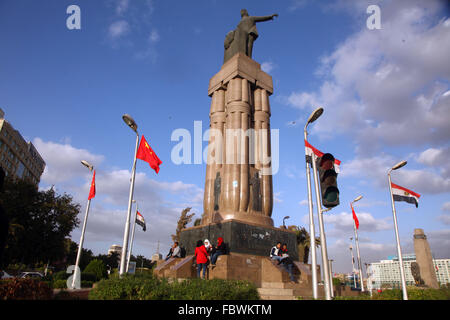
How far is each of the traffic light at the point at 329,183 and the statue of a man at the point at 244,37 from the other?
20160 millimetres

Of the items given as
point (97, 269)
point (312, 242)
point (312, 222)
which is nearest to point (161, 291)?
point (312, 242)

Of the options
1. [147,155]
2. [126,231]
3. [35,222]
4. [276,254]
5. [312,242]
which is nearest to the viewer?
[312,242]

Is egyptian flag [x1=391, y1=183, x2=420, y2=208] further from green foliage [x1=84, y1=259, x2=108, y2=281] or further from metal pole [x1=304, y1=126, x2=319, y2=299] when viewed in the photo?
green foliage [x1=84, y1=259, x2=108, y2=281]

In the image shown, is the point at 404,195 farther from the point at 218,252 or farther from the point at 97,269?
the point at 97,269

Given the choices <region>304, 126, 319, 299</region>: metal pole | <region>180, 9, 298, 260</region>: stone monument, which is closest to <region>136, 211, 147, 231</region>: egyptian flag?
<region>180, 9, 298, 260</region>: stone monument

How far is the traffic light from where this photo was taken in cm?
557

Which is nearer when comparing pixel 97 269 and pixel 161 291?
pixel 161 291

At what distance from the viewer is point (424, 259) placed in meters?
24.7

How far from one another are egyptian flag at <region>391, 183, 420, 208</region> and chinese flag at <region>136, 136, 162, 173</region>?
14460mm

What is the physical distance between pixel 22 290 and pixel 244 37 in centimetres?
2236

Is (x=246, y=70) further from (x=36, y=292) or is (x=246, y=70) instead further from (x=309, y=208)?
(x=36, y=292)

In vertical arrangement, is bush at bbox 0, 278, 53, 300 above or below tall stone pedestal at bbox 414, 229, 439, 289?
below

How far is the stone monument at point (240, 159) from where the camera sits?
17453mm

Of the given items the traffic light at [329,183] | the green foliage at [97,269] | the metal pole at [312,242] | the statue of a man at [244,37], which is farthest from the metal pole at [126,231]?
the green foliage at [97,269]
